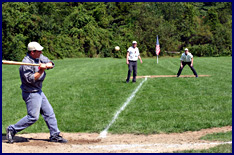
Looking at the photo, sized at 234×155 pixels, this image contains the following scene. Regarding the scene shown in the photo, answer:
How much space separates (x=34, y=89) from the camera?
845 cm

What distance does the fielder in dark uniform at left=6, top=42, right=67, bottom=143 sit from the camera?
8.16m

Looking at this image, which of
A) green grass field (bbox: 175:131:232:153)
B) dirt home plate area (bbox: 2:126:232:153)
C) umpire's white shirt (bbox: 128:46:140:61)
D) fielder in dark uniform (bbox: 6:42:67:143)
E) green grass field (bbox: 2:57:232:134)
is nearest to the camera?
green grass field (bbox: 175:131:232:153)

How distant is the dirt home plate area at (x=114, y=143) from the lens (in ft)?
25.9

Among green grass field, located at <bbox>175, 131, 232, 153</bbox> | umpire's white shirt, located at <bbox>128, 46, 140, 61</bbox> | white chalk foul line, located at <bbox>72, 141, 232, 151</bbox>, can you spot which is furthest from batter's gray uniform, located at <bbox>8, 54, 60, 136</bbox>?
umpire's white shirt, located at <bbox>128, 46, 140, 61</bbox>

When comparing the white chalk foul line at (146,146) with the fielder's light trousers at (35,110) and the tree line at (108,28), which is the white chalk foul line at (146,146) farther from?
the tree line at (108,28)

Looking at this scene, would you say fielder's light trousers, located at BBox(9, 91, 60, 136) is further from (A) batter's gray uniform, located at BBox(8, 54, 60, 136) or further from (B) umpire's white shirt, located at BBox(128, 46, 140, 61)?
(B) umpire's white shirt, located at BBox(128, 46, 140, 61)

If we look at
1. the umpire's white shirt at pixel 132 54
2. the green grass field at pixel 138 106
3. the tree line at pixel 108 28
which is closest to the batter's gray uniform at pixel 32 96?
the green grass field at pixel 138 106

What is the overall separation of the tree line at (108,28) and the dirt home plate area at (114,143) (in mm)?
45670

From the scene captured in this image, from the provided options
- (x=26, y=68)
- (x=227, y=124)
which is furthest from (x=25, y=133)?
(x=227, y=124)

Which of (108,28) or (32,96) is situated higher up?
(108,28)

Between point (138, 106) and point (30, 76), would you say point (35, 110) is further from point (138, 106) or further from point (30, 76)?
point (138, 106)

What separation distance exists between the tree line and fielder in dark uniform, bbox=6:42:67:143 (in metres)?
46.3

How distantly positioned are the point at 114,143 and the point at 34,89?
6.63 ft

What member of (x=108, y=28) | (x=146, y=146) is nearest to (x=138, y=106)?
(x=146, y=146)
